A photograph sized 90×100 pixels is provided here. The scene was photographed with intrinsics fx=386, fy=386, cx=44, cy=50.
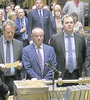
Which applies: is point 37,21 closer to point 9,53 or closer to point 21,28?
point 21,28

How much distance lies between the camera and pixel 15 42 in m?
6.49

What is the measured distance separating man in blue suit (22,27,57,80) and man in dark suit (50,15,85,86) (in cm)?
25

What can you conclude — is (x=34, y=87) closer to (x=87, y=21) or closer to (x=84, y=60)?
(x=84, y=60)

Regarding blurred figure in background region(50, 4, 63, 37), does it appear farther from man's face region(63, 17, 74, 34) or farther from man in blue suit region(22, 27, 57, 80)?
man in blue suit region(22, 27, 57, 80)

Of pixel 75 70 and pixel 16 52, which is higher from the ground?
pixel 16 52

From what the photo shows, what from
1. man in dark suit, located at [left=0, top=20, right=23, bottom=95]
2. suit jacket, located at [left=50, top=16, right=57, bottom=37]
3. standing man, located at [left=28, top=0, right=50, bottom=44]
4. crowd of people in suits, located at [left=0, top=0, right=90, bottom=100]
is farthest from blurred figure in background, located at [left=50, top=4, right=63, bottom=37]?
man in dark suit, located at [left=0, top=20, right=23, bottom=95]

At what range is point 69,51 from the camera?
6.82 metres

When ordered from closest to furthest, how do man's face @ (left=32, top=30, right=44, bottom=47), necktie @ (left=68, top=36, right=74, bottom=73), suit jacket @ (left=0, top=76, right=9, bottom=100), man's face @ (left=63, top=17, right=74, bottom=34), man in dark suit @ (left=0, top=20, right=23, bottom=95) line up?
1. suit jacket @ (left=0, top=76, right=9, bottom=100)
2. man in dark suit @ (left=0, top=20, right=23, bottom=95)
3. man's face @ (left=32, top=30, right=44, bottom=47)
4. necktie @ (left=68, top=36, right=74, bottom=73)
5. man's face @ (left=63, top=17, right=74, bottom=34)

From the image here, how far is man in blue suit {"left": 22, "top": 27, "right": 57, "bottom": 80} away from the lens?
644 centimetres

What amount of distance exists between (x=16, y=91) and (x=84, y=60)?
2.65 m

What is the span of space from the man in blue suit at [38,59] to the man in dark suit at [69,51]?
25 cm

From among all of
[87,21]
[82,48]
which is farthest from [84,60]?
[87,21]

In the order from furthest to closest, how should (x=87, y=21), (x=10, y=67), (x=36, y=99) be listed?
(x=87, y=21) < (x=10, y=67) < (x=36, y=99)

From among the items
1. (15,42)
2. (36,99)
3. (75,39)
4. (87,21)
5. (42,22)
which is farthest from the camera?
(87,21)
